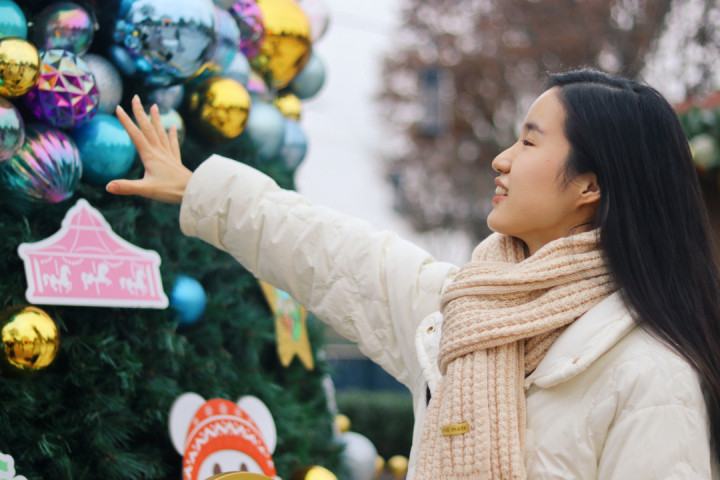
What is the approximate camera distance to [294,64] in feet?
10.5

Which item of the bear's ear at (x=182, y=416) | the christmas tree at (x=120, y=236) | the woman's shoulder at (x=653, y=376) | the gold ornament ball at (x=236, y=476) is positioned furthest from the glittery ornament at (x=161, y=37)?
the woman's shoulder at (x=653, y=376)

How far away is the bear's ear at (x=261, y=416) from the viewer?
2.66 metres

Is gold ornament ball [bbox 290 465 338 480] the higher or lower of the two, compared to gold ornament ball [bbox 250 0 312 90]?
lower

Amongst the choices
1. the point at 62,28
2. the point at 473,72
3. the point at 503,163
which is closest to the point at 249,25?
the point at 62,28

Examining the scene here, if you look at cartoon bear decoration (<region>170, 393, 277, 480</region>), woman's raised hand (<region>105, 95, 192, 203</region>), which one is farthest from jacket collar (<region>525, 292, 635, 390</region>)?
cartoon bear decoration (<region>170, 393, 277, 480</region>)

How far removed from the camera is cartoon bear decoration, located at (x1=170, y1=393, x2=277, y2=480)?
233 cm

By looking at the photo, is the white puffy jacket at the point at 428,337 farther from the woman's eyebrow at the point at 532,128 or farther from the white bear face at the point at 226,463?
the white bear face at the point at 226,463

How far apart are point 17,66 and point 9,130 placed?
159 mm

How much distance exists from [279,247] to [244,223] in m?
0.10

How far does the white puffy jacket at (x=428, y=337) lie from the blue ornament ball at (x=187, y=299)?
51 cm

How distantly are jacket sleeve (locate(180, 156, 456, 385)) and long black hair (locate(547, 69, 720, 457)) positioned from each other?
1.57 feet

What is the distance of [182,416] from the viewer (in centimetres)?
239

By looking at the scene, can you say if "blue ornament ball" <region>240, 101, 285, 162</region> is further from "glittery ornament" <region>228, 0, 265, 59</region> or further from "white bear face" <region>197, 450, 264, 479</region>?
"white bear face" <region>197, 450, 264, 479</region>

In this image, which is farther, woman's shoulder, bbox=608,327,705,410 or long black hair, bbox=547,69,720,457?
long black hair, bbox=547,69,720,457
